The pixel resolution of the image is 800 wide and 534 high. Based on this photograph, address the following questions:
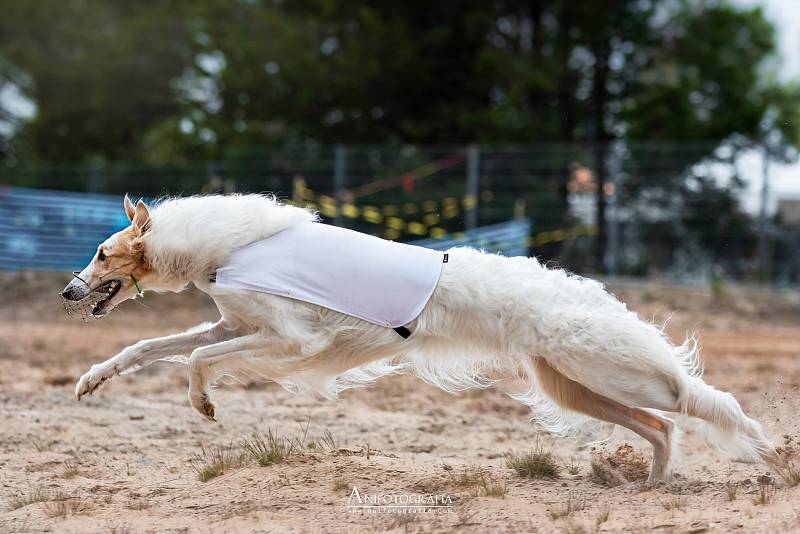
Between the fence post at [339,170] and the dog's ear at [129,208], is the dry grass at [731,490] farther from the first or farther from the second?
the fence post at [339,170]

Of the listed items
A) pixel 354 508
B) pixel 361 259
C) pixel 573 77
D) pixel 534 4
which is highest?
pixel 534 4

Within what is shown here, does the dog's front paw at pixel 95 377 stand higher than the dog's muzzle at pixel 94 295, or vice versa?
the dog's muzzle at pixel 94 295

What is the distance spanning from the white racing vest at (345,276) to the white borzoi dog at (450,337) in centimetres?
6

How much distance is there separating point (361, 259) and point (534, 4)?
18.1 meters

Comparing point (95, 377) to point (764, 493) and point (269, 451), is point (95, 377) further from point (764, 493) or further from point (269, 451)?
point (764, 493)

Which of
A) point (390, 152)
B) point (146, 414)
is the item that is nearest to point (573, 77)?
point (390, 152)

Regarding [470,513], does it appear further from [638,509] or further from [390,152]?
[390,152]

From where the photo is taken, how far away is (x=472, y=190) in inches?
662

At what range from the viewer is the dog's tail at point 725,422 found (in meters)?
5.05

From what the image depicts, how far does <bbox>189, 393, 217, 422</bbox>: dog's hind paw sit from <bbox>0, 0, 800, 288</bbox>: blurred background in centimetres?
1003

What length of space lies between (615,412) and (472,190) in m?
11.7

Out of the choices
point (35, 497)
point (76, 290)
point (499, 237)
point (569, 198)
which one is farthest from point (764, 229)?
point (35, 497)

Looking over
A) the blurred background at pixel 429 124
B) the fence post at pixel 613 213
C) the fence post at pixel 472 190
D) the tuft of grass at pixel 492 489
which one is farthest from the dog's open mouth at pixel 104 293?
the fence post at pixel 613 213

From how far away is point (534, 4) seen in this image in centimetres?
2180
